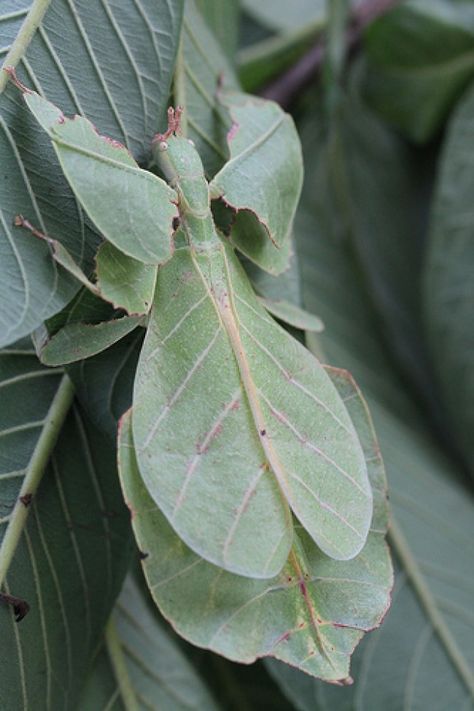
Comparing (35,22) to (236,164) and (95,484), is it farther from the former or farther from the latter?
(95,484)

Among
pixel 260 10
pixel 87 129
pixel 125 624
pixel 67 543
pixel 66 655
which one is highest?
pixel 87 129

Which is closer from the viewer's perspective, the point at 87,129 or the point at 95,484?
the point at 87,129

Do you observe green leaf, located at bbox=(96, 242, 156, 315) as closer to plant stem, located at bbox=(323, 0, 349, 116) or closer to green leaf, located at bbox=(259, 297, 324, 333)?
green leaf, located at bbox=(259, 297, 324, 333)

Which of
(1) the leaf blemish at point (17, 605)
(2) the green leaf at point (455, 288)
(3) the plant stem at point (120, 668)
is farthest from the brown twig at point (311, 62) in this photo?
(1) the leaf blemish at point (17, 605)

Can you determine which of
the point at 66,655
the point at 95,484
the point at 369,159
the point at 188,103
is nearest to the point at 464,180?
the point at 369,159

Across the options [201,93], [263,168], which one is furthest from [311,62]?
[263,168]
